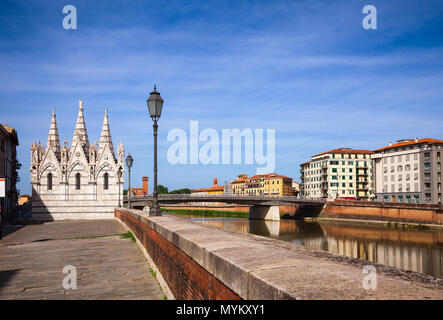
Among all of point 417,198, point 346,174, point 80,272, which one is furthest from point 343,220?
point 80,272

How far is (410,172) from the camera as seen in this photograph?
217ft

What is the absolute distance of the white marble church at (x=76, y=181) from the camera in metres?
38.8

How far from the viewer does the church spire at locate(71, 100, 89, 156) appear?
40.1 metres

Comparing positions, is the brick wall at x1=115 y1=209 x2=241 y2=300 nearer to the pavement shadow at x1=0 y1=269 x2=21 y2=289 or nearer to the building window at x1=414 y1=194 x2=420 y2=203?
the pavement shadow at x1=0 y1=269 x2=21 y2=289

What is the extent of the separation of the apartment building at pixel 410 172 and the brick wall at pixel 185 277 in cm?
6131

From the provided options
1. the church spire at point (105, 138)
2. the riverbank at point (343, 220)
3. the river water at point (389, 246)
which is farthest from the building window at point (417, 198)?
the church spire at point (105, 138)

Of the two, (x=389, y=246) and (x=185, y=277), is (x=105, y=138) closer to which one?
(x=389, y=246)

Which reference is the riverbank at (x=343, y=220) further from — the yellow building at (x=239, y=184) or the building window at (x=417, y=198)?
the yellow building at (x=239, y=184)

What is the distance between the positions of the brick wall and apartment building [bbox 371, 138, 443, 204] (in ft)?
201

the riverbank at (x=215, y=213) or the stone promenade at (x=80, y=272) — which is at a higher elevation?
Result: the stone promenade at (x=80, y=272)

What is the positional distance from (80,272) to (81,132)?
3342 centimetres

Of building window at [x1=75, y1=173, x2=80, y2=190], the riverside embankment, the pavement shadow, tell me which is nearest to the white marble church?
building window at [x1=75, y1=173, x2=80, y2=190]
